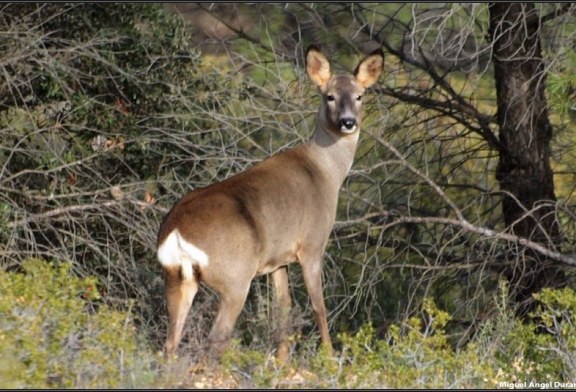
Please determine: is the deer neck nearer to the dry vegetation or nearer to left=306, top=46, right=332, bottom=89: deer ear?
left=306, top=46, right=332, bottom=89: deer ear

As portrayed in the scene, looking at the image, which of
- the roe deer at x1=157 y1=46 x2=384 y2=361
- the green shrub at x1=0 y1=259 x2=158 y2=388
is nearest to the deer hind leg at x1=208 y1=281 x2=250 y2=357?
the roe deer at x1=157 y1=46 x2=384 y2=361

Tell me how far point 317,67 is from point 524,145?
319cm

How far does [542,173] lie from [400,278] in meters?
1.69

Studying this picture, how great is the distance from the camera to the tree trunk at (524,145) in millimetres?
12005

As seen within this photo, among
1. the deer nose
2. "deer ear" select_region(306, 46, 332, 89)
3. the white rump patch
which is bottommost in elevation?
the white rump patch

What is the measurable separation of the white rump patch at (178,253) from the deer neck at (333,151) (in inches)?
78.1

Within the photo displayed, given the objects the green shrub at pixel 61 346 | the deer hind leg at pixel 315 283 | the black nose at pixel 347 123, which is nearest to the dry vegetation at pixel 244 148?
the black nose at pixel 347 123

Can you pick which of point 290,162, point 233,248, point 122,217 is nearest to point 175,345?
point 233,248

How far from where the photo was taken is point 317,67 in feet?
34.0

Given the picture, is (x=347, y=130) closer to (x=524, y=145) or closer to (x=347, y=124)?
(x=347, y=124)

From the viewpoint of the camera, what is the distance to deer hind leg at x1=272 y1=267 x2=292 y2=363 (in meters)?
8.35

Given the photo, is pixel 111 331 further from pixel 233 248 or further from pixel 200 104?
pixel 200 104

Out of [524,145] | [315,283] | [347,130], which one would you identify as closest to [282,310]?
[315,283]

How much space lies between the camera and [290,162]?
9.70 meters
